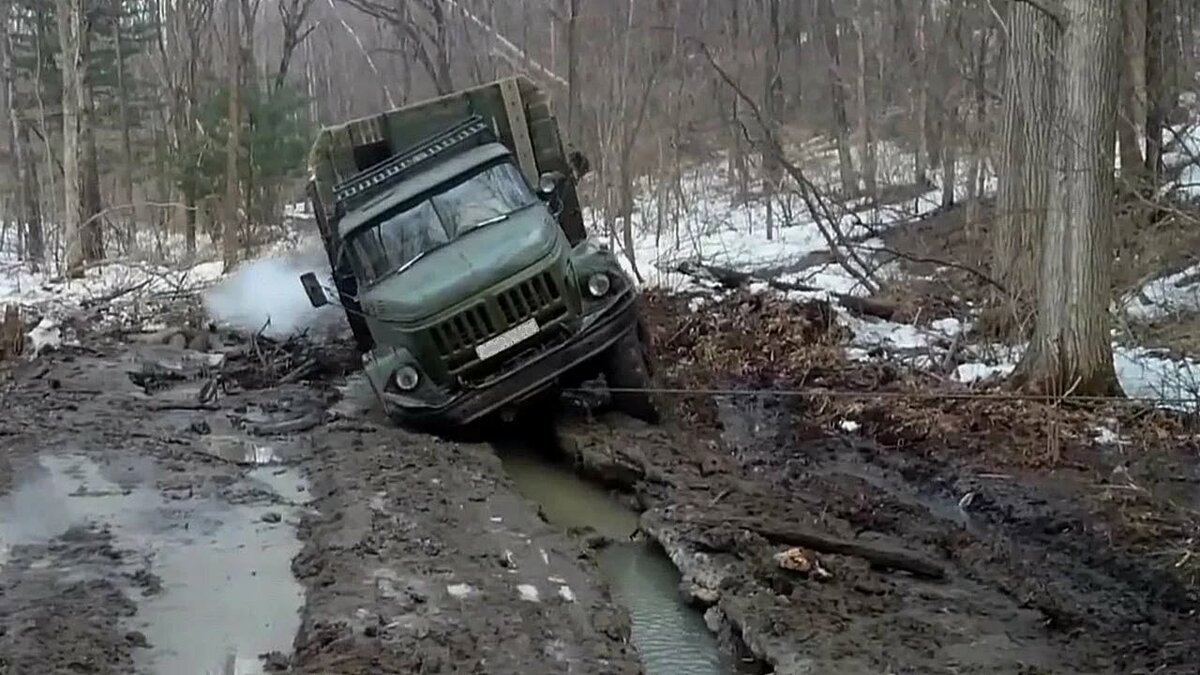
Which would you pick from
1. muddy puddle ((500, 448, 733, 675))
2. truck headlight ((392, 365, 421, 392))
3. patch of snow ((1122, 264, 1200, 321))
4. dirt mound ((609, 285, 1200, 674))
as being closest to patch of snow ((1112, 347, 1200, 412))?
dirt mound ((609, 285, 1200, 674))

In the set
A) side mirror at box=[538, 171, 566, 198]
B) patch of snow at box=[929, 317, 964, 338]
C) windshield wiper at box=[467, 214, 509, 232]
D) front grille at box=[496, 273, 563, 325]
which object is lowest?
patch of snow at box=[929, 317, 964, 338]

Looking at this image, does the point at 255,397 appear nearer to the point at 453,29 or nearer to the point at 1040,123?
the point at 1040,123

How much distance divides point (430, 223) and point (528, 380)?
1.87 m

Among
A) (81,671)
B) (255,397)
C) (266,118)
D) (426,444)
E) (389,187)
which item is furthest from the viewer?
(266,118)

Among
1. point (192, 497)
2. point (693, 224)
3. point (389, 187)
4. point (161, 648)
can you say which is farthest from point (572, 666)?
point (693, 224)

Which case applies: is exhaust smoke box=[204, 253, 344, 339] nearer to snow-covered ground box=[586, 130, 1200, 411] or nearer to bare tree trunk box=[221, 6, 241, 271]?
bare tree trunk box=[221, 6, 241, 271]

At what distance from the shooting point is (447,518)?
24.6 ft

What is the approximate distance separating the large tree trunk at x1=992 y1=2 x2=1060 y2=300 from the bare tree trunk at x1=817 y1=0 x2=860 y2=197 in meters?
12.4

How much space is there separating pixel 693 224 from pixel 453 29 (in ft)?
22.5

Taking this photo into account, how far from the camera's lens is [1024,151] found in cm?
1205

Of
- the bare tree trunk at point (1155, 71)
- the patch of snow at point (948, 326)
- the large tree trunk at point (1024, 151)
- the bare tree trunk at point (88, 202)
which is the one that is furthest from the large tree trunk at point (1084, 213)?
the bare tree trunk at point (88, 202)

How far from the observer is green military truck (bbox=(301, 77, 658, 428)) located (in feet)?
30.8

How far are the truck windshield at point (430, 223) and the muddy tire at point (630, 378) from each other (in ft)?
5.04

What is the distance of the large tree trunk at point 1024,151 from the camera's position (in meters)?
11.4
